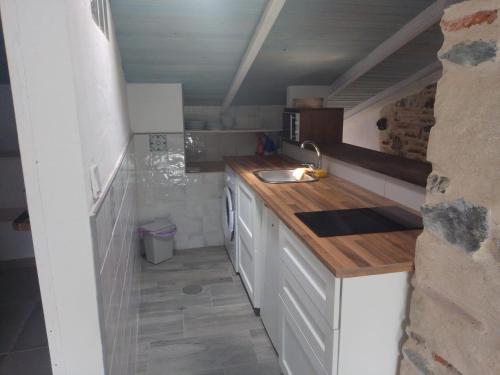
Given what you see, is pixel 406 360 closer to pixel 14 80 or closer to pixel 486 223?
pixel 486 223

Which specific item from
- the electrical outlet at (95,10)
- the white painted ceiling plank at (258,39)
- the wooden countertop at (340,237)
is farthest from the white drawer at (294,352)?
the white painted ceiling plank at (258,39)

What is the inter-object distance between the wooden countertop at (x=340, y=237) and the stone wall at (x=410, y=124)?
2240mm

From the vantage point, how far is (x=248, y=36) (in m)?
2.54

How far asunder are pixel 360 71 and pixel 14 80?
2774 mm

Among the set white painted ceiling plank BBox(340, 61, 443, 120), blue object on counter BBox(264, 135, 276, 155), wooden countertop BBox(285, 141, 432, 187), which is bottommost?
blue object on counter BBox(264, 135, 276, 155)

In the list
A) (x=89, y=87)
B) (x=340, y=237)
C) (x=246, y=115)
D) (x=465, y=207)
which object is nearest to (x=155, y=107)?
(x=246, y=115)

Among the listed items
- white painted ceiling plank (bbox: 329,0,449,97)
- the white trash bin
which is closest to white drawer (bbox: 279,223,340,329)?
white painted ceiling plank (bbox: 329,0,449,97)

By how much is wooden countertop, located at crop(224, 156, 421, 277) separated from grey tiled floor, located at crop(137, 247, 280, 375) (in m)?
0.87

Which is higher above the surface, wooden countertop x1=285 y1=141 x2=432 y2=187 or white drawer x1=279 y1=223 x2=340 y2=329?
wooden countertop x1=285 y1=141 x2=432 y2=187

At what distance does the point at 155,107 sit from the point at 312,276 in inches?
91.8

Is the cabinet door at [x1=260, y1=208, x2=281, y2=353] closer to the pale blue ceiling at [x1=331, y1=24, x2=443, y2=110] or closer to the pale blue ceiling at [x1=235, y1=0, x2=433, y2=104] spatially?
the pale blue ceiling at [x1=235, y1=0, x2=433, y2=104]

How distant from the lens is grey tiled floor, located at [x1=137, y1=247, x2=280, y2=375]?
2086mm

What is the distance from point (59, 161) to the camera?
0.89 m

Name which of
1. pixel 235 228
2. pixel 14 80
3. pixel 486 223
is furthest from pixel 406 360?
pixel 235 228
